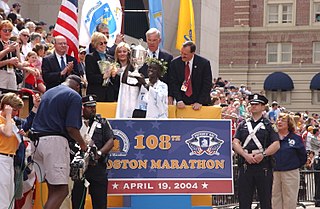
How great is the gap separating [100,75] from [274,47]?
51.5m

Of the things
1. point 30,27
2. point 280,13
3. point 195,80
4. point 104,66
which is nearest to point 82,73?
point 104,66

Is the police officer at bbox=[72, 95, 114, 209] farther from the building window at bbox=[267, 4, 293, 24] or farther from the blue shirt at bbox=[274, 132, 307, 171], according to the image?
the building window at bbox=[267, 4, 293, 24]

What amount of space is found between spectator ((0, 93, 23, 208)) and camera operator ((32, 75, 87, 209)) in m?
0.31

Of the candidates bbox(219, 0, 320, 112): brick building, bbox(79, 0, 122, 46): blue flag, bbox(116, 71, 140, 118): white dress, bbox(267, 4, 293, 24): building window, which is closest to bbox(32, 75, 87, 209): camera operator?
A: bbox(116, 71, 140, 118): white dress

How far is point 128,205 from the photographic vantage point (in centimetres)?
1227

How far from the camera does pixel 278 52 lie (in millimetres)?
63156

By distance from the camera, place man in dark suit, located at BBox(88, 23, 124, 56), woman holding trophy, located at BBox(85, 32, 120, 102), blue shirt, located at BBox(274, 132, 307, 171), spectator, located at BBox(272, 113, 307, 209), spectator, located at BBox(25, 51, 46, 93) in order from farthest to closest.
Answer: blue shirt, located at BBox(274, 132, 307, 171) → spectator, located at BBox(272, 113, 307, 209) → spectator, located at BBox(25, 51, 46, 93) → man in dark suit, located at BBox(88, 23, 124, 56) → woman holding trophy, located at BBox(85, 32, 120, 102)

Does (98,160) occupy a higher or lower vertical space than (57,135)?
lower

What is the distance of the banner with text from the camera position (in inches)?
476

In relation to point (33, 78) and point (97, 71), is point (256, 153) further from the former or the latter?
point (33, 78)

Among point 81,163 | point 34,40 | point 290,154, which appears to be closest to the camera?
point 81,163

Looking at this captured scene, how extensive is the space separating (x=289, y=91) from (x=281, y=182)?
47.0 metres

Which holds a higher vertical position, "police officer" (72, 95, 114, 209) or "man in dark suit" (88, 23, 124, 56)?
"man in dark suit" (88, 23, 124, 56)

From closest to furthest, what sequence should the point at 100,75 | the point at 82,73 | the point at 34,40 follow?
the point at 100,75 < the point at 82,73 < the point at 34,40
